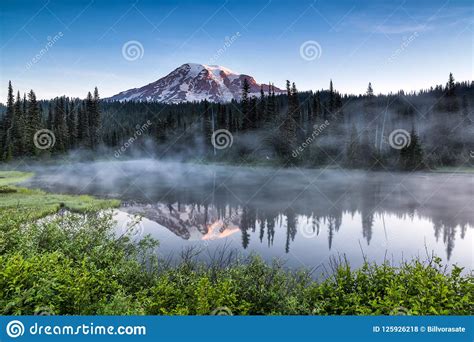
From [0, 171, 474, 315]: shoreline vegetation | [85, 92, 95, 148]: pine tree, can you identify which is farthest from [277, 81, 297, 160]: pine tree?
[0, 171, 474, 315]: shoreline vegetation

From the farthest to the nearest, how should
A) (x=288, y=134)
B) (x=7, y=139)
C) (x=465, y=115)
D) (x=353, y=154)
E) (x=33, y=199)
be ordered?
(x=465, y=115) → (x=353, y=154) → (x=288, y=134) → (x=7, y=139) → (x=33, y=199)

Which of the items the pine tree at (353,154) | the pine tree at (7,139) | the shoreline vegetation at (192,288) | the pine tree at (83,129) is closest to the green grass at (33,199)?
the pine tree at (7,139)

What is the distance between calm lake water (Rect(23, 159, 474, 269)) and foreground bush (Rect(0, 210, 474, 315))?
144 inches

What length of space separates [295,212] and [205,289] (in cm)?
1578

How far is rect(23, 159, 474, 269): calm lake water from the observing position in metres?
13.3

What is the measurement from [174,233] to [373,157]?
35.7 meters

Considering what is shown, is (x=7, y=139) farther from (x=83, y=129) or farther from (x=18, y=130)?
(x=83, y=129)

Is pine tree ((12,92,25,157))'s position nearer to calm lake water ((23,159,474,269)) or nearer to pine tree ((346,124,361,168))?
calm lake water ((23,159,474,269))

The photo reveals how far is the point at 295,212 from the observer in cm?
2116

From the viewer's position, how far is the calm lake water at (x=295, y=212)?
43.7 feet

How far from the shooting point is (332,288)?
19.7 ft

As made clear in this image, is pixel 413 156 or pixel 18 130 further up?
pixel 18 130

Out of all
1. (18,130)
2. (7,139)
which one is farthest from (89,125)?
(7,139)

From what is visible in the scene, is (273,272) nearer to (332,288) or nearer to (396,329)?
(332,288)
